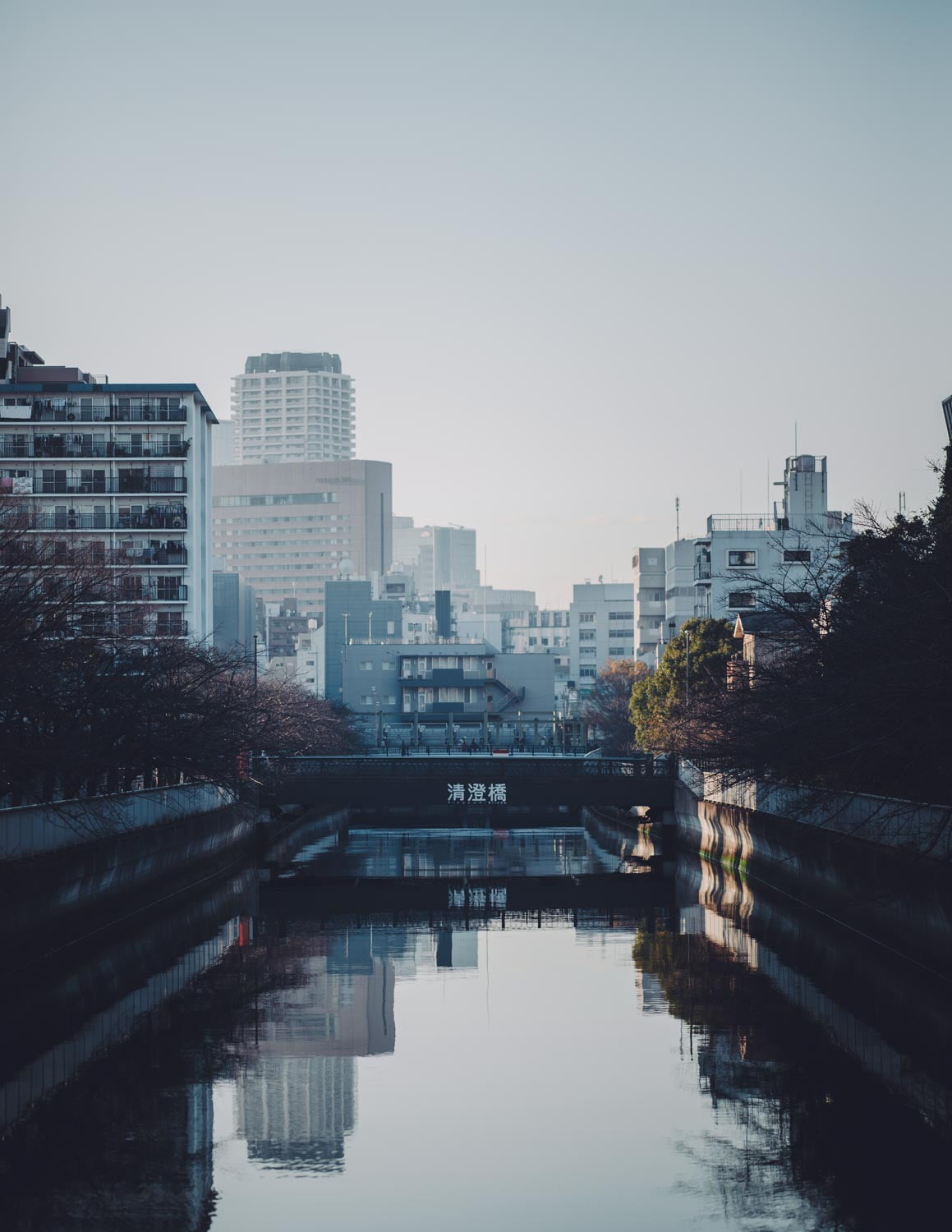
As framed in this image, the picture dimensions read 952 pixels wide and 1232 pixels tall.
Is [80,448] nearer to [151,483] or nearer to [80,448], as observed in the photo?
[80,448]

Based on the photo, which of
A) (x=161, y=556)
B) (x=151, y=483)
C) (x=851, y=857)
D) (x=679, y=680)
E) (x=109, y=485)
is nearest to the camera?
(x=851, y=857)

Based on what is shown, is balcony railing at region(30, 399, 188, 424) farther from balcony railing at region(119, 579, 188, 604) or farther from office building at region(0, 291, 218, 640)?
balcony railing at region(119, 579, 188, 604)

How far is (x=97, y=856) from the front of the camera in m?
46.8

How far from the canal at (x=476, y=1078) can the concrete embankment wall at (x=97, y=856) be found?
1076mm

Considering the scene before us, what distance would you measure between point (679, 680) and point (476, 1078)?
72917 mm

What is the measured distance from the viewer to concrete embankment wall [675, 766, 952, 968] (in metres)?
37.5

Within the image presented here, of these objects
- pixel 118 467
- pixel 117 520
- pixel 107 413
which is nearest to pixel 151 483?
pixel 118 467

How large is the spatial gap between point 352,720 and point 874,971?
140m

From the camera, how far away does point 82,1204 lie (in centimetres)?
2120

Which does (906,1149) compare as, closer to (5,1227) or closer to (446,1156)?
(446,1156)

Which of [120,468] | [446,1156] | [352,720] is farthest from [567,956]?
[352,720]

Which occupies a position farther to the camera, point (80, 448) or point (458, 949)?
point (80, 448)

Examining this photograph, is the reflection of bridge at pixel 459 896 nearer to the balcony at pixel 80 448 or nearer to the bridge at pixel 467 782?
the bridge at pixel 467 782

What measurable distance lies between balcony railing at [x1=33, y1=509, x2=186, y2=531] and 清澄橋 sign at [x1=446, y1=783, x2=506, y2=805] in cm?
3059
